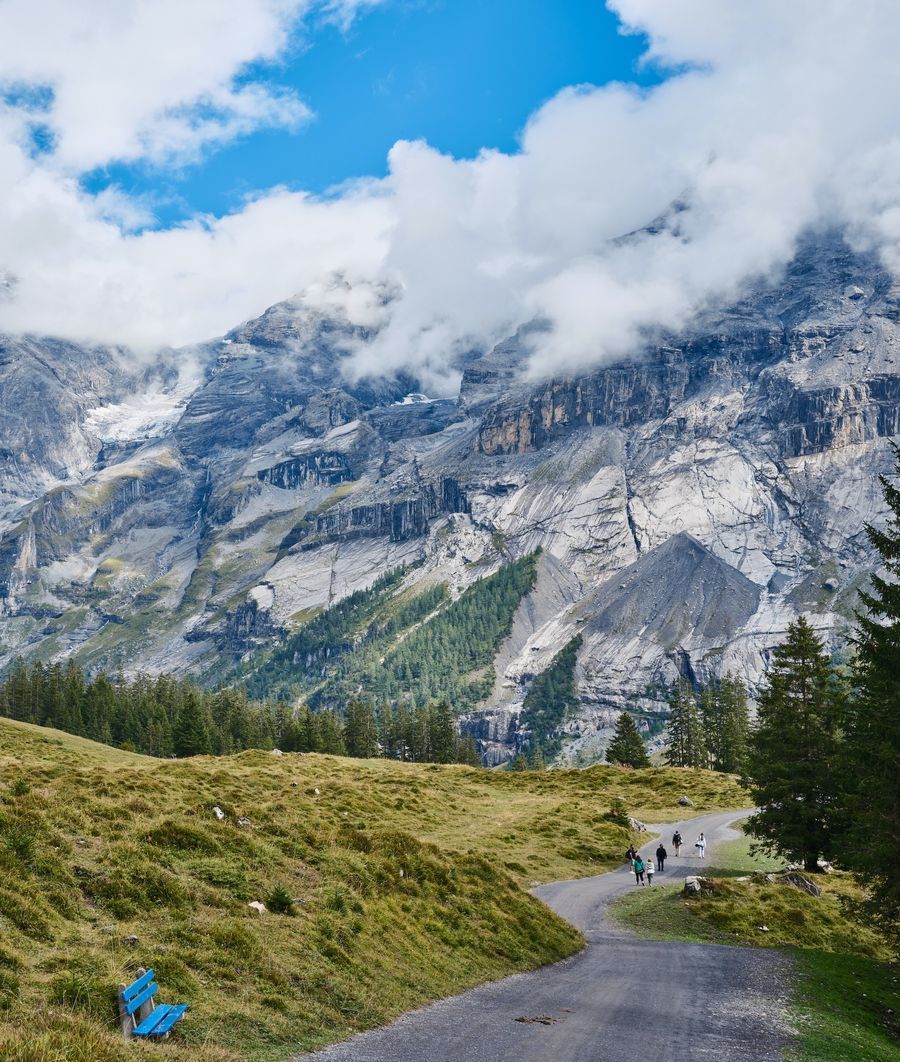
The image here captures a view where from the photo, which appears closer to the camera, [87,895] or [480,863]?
[87,895]

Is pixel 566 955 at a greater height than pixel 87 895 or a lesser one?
Result: lesser

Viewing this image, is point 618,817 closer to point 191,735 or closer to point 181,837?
point 181,837

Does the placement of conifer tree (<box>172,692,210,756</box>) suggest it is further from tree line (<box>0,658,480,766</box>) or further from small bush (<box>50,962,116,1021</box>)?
small bush (<box>50,962,116,1021</box>)

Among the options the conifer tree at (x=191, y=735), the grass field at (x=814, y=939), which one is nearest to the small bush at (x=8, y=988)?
the grass field at (x=814, y=939)

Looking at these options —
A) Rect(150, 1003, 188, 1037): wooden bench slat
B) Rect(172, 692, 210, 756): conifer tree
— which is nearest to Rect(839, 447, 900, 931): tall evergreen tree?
Rect(150, 1003, 188, 1037): wooden bench slat

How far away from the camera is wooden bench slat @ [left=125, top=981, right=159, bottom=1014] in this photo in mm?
12750

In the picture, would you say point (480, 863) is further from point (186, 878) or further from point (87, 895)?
point (87, 895)

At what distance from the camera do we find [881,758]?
25984 millimetres

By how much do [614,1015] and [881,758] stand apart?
12831 millimetres

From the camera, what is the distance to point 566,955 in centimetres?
2620

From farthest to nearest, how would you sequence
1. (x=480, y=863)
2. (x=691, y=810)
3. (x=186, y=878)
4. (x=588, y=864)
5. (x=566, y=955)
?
(x=691, y=810)
(x=588, y=864)
(x=480, y=863)
(x=566, y=955)
(x=186, y=878)

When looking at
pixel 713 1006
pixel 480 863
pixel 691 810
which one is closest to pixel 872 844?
pixel 713 1006

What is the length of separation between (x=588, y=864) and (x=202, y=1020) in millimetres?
39197

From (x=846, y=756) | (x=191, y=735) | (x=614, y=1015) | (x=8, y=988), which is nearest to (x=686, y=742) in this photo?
(x=191, y=735)
